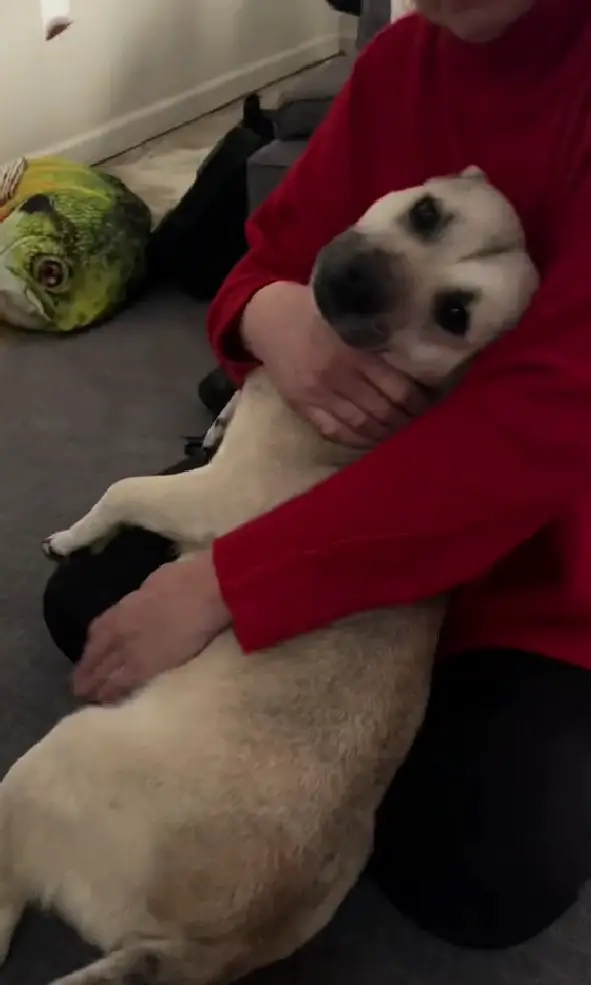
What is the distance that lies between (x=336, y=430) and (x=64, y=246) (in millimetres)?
1498

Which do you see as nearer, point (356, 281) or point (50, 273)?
point (356, 281)

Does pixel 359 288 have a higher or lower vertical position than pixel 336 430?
higher

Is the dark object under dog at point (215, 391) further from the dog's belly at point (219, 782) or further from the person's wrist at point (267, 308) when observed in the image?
the dog's belly at point (219, 782)

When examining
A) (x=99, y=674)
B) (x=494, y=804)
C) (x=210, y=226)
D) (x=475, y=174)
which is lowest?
(x=210, y=226)

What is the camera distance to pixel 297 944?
1082 millimetres

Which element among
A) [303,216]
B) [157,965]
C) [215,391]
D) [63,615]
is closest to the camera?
[157,965]

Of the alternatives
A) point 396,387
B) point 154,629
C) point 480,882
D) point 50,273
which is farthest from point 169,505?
point 50,273

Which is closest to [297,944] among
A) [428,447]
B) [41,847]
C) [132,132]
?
[41,847]

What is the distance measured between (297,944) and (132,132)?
9.81 ft

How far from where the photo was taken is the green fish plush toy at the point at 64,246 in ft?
8.11

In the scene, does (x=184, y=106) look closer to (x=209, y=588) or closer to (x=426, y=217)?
(x=426, y=217)

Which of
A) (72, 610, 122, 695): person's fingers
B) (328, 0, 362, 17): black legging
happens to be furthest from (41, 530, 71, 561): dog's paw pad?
(328, 0, 362, 17): black legging

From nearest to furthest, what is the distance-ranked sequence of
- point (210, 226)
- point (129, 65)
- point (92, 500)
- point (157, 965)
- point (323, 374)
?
point (157, 965) → point (323, 374) → point (92, 500) → point (210, 226) → point (129, 65)

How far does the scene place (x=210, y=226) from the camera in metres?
2.63
